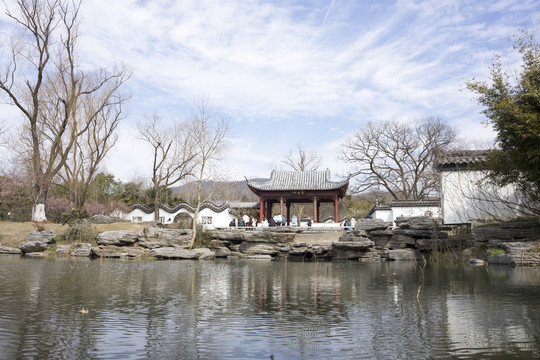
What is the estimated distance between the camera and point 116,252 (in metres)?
18.3

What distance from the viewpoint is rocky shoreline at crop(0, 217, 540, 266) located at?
17.4 m

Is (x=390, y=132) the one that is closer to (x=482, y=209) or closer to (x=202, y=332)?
(x=482, y=209)

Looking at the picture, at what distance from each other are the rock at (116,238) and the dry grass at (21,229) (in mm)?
1968

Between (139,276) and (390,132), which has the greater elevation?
(390,132)

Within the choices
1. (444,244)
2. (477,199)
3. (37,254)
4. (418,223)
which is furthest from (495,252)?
(37,254)

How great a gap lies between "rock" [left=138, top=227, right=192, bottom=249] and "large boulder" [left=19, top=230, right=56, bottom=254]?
385 cm

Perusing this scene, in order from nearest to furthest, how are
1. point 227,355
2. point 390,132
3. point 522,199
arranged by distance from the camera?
point 227,355
point 522,199
point 390,132

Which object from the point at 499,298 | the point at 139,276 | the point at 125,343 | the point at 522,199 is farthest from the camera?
the point at 522,199

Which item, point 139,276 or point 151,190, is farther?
point 151,190

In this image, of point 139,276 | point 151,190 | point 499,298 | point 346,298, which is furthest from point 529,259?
point 151,190

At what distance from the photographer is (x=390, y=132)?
114 ft

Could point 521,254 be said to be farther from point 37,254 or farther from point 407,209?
point 37,254

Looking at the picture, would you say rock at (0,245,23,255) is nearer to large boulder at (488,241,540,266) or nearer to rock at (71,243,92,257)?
rock at (71,243,92,257)

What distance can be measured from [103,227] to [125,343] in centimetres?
1862
